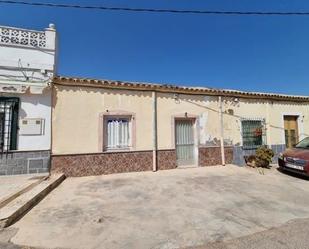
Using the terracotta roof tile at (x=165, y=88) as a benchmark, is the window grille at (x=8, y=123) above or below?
below

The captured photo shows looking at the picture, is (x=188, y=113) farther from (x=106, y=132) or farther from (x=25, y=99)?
(x=25, y=99)

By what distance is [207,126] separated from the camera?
32.1 feet

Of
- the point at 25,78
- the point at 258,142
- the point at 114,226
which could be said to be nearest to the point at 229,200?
the point at 114,226

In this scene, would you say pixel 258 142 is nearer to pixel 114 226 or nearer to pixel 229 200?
pixel 229 200

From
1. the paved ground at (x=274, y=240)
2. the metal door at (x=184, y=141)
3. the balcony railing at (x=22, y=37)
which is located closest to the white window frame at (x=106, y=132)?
the metal door at (x=184, y=141)

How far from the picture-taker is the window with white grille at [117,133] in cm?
827

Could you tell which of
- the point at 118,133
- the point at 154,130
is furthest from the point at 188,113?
the point at 118,133

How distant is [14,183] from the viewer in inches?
228

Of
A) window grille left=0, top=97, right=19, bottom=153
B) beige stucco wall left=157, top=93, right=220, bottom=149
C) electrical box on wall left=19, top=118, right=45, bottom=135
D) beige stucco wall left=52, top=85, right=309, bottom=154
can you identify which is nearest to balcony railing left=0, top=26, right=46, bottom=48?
beige stucco wall left=52, top=85, right=309, bottom=154

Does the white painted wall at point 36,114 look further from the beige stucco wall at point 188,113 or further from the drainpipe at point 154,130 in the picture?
the beige stucco wall at point 188,113

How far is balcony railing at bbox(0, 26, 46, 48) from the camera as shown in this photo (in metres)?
7.02

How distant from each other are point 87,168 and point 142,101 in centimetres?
341

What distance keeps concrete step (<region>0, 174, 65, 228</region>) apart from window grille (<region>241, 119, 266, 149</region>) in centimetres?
870

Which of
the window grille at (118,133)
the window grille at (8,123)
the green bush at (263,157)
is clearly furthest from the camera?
the green bush at (263,157)
